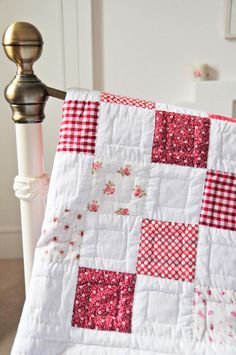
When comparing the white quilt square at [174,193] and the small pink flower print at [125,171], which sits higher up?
the small pink flower print at [125,171]

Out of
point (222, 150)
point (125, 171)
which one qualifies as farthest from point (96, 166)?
point (222, 150)

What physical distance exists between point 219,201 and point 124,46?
152cm

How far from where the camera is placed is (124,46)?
2.31 metres

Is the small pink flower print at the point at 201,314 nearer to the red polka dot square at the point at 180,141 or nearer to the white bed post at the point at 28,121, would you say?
the red polka dot square at the point at 180,141

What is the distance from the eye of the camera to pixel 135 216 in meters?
0.97

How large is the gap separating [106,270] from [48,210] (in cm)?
17

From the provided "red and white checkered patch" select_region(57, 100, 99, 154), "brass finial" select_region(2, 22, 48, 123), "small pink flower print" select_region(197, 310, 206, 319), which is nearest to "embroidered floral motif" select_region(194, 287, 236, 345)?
"small pink flower print" select_region(197, 310, 206, 319)

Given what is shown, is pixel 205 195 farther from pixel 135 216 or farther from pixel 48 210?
pixel 48 210

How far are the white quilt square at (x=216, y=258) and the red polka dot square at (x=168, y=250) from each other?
0.05 ft

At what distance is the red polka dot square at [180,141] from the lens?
98cm

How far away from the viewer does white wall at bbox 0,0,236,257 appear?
2258 mm

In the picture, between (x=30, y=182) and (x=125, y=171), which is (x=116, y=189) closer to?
(x=125, y=171)

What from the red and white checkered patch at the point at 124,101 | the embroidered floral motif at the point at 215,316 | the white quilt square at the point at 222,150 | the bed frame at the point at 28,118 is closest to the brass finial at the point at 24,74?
the bed frame at the point at 28,118

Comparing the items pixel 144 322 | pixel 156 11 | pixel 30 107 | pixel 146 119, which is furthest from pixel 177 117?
pixel 156 11
